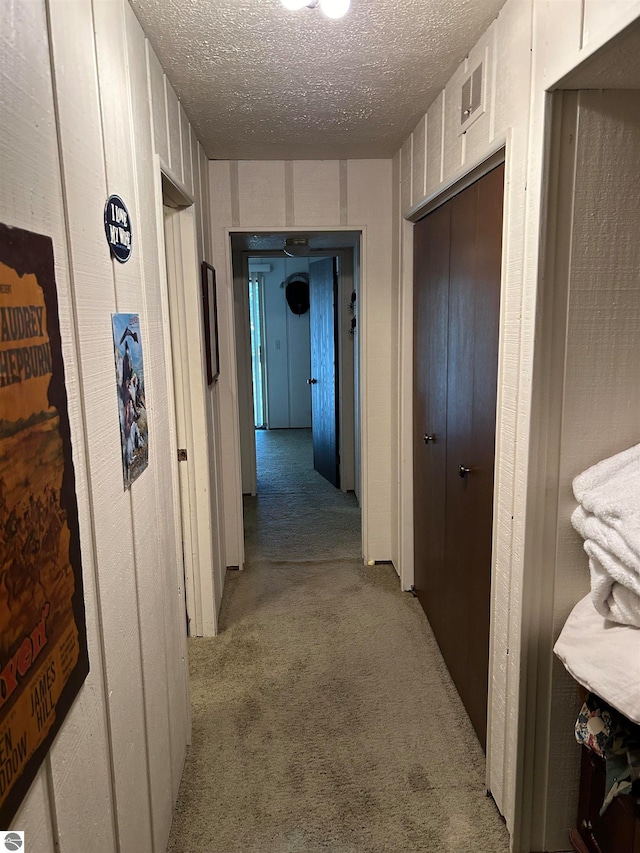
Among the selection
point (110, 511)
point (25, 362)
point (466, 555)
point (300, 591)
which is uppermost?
point (25, 362)

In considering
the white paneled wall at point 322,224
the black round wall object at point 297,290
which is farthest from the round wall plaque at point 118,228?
the black round wall object at point 297,290

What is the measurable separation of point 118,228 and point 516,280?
→ 1059mm

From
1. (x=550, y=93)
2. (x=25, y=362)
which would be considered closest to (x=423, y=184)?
(x=550, y=93)

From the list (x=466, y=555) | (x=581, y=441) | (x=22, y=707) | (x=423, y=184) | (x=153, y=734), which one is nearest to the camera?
(x=22, y=707)

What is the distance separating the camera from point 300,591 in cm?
348

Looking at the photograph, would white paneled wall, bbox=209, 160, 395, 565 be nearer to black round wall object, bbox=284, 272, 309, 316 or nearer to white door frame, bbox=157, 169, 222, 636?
white door frame, bbox=157, 169, 222, 636

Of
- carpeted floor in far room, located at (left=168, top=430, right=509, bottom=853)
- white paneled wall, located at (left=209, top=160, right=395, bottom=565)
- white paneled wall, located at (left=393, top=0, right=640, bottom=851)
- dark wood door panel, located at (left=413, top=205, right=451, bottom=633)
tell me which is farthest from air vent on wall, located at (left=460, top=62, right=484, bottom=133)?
carpeted floor in far room, located at (left=168, top=430, right=509, bottom=853)

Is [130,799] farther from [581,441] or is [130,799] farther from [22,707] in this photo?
[581,441]

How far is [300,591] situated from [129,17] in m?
2.79

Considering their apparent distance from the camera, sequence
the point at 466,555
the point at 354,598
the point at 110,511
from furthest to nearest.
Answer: the point at 354,598 → the point at 466,555 → the point at 110,511

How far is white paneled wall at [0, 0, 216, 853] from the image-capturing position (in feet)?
3.27

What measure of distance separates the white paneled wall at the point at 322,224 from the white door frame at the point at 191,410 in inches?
25.0

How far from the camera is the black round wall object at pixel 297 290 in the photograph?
7668mm

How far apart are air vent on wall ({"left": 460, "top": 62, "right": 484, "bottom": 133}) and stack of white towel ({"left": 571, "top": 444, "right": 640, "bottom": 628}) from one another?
3.84 ft
